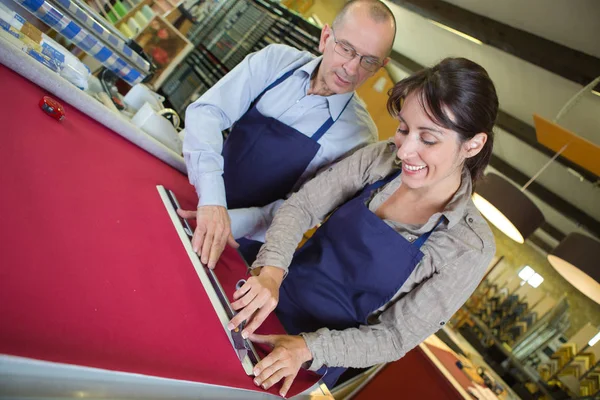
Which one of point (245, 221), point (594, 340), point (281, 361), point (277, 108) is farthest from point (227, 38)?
point (594, 340)

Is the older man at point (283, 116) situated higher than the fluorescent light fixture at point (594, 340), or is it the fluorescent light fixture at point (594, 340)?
the fluorescent light fixture at point (594, 340)

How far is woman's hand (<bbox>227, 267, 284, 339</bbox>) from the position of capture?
1110mm

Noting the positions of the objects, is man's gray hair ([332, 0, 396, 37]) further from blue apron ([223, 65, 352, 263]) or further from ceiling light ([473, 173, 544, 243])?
ceiling light ([473, 173, 544, 243])

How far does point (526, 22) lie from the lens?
147 inches

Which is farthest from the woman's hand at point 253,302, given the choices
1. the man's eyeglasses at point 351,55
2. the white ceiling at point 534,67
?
the white ceiling at point 534,67

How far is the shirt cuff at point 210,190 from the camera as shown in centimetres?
150

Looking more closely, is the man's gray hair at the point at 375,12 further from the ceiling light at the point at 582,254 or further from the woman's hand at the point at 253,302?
the ceiling light at the point at 582,254

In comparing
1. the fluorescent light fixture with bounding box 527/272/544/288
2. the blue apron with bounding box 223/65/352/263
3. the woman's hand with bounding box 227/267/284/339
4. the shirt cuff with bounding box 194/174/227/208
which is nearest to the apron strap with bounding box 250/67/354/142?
the blue apron with bounding box 223/65/352/263

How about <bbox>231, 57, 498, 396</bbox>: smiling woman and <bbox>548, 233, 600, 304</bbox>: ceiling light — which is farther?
<bbox>548, 233, 600, 304</bbox>: ceiling light

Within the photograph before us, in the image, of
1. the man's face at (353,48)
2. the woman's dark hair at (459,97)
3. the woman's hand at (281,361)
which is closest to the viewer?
the woman's hand at (281,361)

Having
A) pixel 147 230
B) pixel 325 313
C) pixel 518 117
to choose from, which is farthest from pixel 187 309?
pixel 518 117

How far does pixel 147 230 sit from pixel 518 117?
16.6ft

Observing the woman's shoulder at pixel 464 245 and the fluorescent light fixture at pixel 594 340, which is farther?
the fluorescent light fixture at pixel 594 340

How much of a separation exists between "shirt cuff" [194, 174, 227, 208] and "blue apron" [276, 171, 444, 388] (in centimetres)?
39
